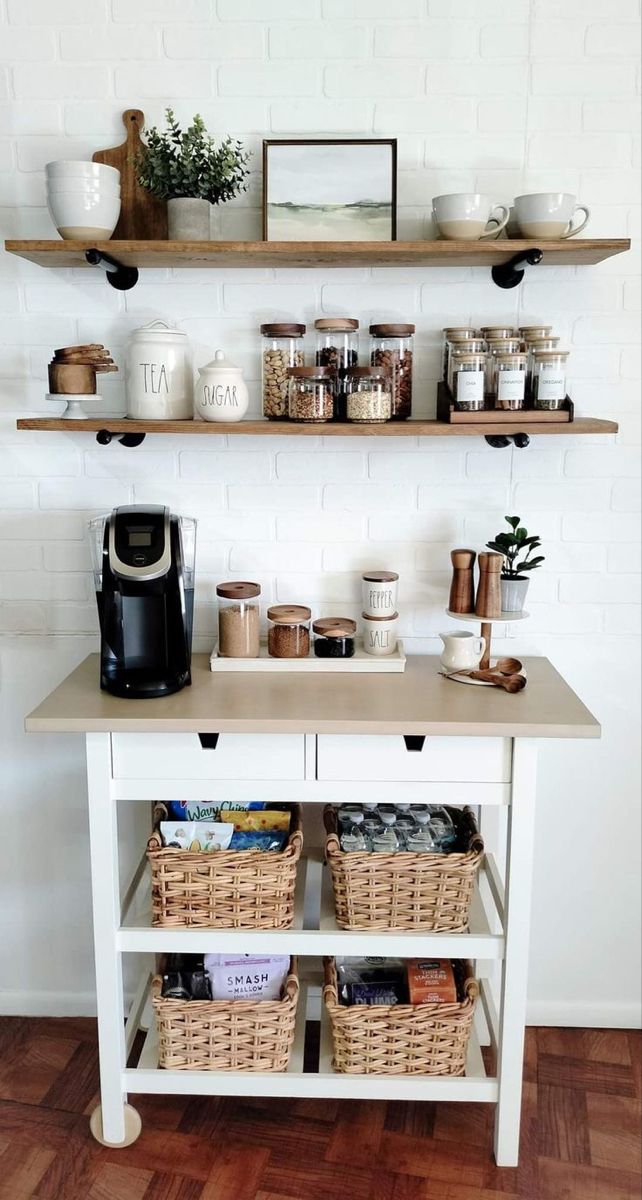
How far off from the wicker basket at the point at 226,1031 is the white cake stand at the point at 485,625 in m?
0.71

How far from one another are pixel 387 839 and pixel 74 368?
3.77 ft

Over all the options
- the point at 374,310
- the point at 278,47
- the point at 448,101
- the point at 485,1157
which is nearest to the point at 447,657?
the point at 374,310

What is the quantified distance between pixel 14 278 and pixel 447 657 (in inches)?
49.1

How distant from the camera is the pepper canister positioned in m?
2.08

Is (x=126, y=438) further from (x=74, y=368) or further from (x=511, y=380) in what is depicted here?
(x=511, y=380)

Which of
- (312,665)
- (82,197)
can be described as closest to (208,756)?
(312,665)

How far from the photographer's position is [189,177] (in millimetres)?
2016

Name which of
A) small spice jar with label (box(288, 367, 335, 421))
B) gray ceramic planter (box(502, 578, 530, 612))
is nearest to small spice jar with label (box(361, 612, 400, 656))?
gray ceramic planter (box(502, 578, 530, 612))

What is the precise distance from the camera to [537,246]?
1.95 m

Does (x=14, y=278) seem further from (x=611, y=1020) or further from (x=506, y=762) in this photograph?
(x=611, y=1020)

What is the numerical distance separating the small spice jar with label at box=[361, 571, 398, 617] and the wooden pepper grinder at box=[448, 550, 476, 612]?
0.42 ft

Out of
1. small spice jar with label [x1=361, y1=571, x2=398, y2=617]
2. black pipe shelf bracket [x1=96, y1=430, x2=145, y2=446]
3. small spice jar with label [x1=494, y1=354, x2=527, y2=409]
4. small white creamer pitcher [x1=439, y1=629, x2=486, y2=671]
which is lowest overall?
small white creamer pitcher [x1=439, y1=629, x2=486, y2=671]

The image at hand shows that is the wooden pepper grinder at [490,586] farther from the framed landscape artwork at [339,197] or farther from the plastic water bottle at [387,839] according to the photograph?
the framed landscape artwork at [339,197]

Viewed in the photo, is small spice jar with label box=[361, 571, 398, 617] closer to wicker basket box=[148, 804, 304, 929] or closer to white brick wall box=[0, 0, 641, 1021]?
white brick wall box=[0, 0, 641, 1021]
